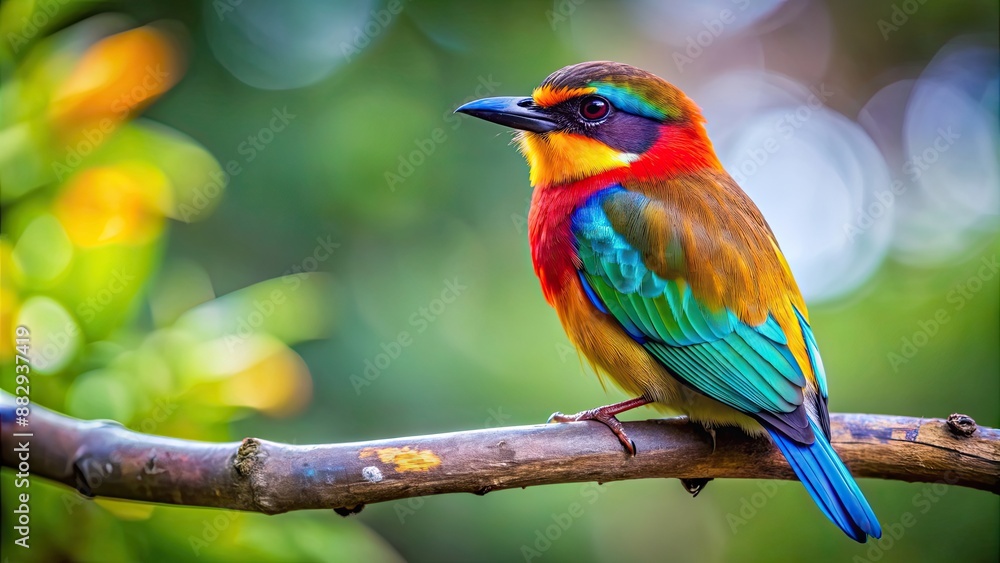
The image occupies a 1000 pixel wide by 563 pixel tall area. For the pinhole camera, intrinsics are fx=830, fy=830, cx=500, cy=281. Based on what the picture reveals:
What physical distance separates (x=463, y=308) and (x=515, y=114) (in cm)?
150

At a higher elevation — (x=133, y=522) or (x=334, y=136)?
(x=334, y=136)

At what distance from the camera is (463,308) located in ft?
15.6

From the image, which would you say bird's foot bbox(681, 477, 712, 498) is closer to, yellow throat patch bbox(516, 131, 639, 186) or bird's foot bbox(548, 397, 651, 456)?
bird's foot bbox(548, 397, 651, 456)

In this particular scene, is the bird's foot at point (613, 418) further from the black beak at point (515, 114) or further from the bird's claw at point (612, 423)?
the black beak at point (515, 114)

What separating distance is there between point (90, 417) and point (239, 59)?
3011 mm

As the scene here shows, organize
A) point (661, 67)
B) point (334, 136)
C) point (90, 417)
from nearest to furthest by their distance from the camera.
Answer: point (90, 417), point (334, 136), point (661, 67)

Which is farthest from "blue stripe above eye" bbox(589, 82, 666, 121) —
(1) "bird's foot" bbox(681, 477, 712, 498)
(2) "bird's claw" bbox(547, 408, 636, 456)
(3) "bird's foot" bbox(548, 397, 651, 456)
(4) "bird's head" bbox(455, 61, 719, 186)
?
(1) "bird's foot" bbox(681, 477, 712, 498)

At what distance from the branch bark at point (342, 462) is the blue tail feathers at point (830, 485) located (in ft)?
1.33

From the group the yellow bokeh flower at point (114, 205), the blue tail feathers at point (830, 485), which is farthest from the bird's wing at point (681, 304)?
the yellow bokeh flower at point (114, 205)

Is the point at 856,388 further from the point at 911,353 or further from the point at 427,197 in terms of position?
the point at 427,197

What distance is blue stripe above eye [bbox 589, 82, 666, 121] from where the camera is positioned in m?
3.51

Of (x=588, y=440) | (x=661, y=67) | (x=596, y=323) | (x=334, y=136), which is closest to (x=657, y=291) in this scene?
(x=596, y=323)

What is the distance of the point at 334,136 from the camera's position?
15.4 feet

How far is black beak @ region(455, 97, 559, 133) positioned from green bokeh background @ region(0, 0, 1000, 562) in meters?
1.18
